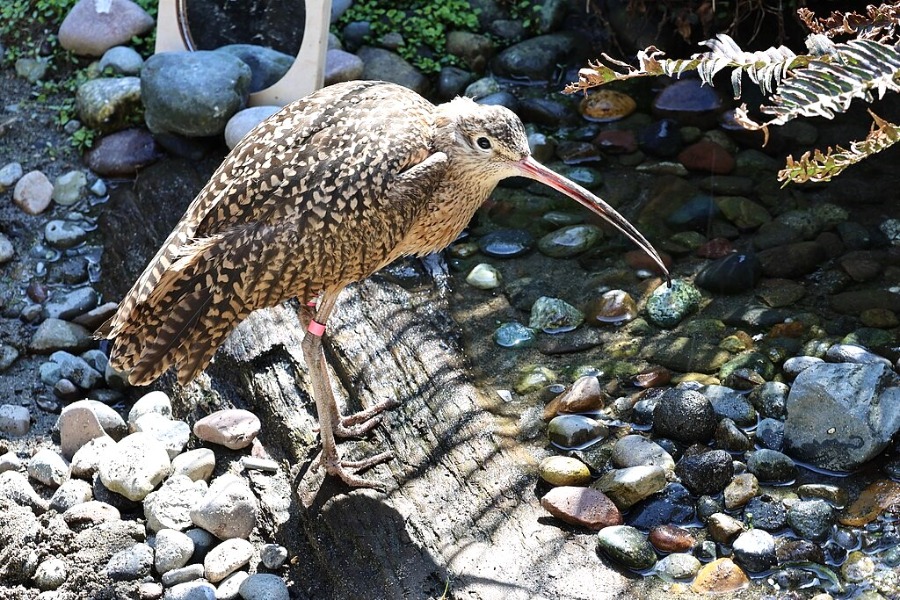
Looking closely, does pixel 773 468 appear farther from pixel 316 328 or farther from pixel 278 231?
pixel 278 231

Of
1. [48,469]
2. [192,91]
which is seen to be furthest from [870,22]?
[48,469]

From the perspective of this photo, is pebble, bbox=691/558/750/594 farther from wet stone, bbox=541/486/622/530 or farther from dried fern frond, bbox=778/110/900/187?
dried fern frond, bbox=778/110/900/187

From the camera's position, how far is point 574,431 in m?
4.88

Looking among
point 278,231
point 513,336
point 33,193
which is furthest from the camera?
point 33,193

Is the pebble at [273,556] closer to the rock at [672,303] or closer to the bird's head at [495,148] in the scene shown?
the bird's head at [495,148]

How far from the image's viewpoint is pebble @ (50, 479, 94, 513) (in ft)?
15.4

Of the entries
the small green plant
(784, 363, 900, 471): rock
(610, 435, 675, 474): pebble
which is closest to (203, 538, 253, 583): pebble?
(610, 435, 675, 474): pebble

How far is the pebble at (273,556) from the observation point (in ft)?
14.4

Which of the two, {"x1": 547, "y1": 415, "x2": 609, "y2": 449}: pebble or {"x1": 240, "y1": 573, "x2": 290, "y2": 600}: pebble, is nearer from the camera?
{"x1": 240, "y1": 573, "x2": 290, "y2": 600}: pebble

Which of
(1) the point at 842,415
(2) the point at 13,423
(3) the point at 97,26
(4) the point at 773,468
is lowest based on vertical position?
(2) the point at 13,423

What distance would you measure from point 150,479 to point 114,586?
1.73 ft

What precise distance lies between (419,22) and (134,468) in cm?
416

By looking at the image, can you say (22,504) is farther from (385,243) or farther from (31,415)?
(385,243)

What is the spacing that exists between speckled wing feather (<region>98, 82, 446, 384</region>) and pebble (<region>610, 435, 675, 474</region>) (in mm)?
1367
